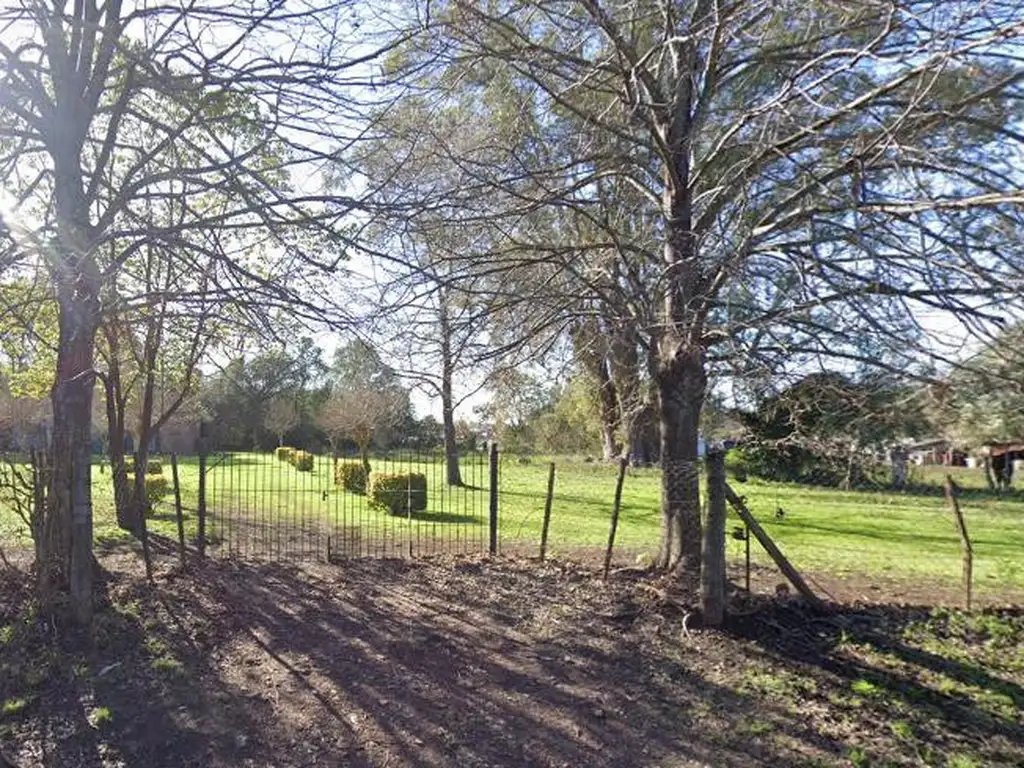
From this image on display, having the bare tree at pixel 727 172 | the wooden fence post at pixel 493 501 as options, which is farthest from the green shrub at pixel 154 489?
the bare tree at pixel 727 172

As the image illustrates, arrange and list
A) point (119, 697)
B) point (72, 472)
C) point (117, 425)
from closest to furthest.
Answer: point (119, 697) → point (72, 472) → point (117, 425)

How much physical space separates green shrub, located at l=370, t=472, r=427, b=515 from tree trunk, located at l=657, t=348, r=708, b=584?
293 inches

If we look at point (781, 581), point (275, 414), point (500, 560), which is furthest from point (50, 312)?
point (275, 414)

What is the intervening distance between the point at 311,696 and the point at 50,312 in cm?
575

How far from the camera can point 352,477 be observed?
1855 cm

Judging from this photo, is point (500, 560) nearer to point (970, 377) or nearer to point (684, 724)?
point (684, 724)

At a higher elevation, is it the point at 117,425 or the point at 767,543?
the point at 117,425

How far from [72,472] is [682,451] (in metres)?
5.33

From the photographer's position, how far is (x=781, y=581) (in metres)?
8.53

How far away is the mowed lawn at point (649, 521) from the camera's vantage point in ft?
34.3

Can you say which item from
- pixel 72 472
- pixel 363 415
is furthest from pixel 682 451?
pixel 363 415

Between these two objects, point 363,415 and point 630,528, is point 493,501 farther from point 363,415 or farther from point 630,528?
point 363,415

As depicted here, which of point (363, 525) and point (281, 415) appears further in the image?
point (281, 415)

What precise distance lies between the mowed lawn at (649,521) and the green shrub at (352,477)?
1.22 feet
